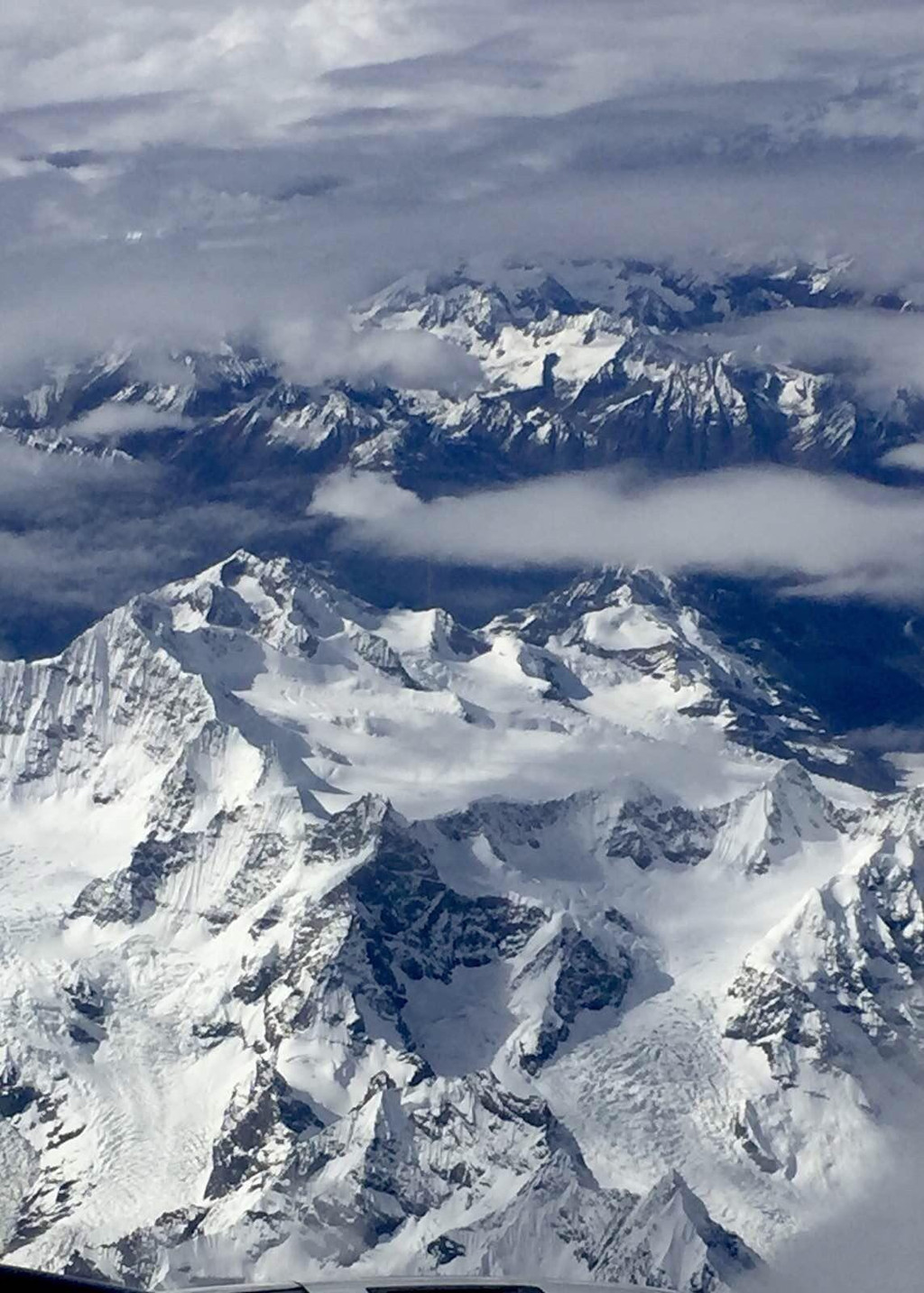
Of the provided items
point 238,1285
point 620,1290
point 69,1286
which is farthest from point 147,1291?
point 620,1290

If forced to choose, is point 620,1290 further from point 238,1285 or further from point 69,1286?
point 69,1286

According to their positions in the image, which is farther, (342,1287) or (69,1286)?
(342,1287)

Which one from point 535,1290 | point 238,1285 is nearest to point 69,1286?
point 238,1285

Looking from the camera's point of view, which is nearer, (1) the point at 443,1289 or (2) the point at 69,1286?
(2) the point at 69,1286

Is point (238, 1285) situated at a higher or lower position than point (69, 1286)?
lower

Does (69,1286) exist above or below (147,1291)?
above

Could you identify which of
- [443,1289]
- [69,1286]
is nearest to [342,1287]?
[443,1289]

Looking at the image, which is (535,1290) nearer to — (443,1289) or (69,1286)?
(443,1289)
